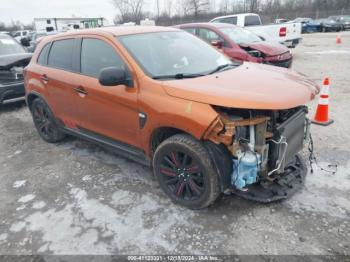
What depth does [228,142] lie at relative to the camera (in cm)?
255

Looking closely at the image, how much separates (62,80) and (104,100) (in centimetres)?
99

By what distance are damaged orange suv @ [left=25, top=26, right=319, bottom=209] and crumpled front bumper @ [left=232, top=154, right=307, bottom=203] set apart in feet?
0.04

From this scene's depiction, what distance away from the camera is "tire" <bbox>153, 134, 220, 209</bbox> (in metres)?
2.73

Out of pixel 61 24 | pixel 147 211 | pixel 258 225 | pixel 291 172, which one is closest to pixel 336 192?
pixel 291 172

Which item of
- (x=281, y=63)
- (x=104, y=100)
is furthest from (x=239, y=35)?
(x=104, y=100)

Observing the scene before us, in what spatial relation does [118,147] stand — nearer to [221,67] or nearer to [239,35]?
[221,67]

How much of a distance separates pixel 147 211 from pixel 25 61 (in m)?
5.88

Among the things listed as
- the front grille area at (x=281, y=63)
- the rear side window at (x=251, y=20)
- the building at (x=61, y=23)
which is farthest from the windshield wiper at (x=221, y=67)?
the building at (x=61, y=23)

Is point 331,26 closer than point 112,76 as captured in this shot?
No

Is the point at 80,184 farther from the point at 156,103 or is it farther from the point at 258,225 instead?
the point at 258,225

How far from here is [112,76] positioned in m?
2.97

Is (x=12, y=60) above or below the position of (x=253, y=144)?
above

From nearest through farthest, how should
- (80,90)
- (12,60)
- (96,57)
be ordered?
(96,57), (80,90), (12,60)

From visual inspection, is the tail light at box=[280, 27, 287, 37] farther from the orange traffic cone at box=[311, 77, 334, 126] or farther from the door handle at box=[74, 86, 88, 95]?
the door handle at box=[74, 86, 88, 95]
